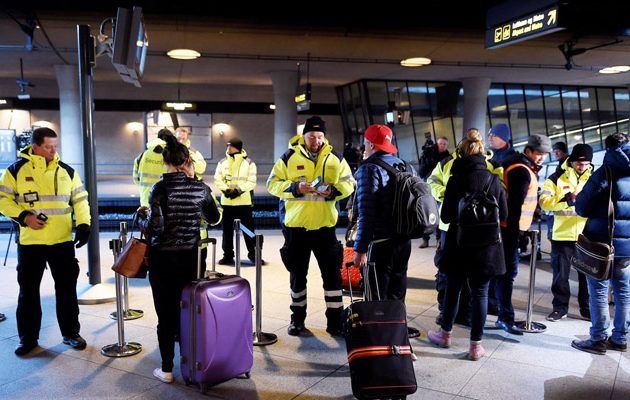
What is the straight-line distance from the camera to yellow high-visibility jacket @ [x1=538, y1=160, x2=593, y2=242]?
490 centimetres

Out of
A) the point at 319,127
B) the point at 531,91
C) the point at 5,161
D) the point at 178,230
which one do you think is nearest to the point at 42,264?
the point at 178,230

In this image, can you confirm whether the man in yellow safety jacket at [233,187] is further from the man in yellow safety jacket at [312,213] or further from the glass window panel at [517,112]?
the glass window panel at [517,112]

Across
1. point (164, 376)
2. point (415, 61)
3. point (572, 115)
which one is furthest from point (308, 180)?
point (572, 115)

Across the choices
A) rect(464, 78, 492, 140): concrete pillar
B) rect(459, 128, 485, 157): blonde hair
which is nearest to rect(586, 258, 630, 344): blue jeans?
rect(459, 128, 485, 157): blonde hair

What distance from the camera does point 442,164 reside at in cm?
520

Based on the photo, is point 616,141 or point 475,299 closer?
point 475,299

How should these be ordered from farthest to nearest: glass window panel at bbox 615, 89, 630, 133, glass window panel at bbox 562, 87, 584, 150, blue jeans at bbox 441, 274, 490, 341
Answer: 1. glass window panel at bbox 615, 89, 630, 133
2. glass window panel at bbox 562, 87, 584, 150
3. blue jeans at bbox 441, 274, 490, 341

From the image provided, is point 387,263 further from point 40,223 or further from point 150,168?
point 150,168

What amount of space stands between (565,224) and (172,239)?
372 centimetres

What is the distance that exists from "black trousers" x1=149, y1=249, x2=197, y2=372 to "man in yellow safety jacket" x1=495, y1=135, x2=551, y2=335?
105 inches

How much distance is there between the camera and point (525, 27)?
632cm

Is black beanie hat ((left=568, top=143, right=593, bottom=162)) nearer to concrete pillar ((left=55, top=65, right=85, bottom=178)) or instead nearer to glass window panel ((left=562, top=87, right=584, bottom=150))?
concrete pillar ((left=55, top=65, right=85, bottom=178))

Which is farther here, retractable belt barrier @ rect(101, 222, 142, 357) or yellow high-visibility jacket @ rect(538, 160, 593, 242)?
yellow high-visibility jacket @ rect(538, 160, 593, 242)

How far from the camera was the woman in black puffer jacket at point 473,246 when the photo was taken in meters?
3.65
